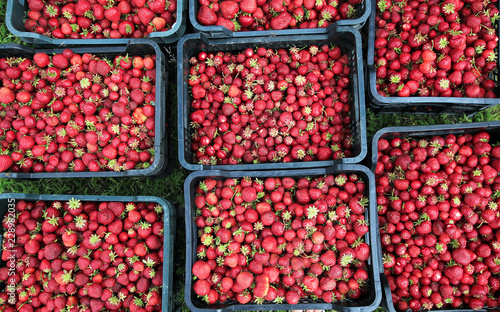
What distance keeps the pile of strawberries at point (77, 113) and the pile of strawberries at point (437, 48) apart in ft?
4.86

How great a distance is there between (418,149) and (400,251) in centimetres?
62

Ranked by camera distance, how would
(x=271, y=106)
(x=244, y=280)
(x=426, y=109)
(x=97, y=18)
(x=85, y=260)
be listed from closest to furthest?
1. (x=244, y=280)
2. (x=85, y=260)
3. (x=271, y=106)
4. (x=97, y=18)
5. (x=426, y=109)

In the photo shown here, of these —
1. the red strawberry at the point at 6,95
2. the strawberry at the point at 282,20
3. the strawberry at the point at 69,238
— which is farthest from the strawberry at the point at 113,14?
the strawberry at the point at 69,238

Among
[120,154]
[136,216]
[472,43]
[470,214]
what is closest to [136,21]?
[120,154]

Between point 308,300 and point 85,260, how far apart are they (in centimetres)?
128

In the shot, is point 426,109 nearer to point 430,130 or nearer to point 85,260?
point 430,130

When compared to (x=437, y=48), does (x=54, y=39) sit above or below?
above

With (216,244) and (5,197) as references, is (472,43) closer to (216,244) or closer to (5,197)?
(216,244)

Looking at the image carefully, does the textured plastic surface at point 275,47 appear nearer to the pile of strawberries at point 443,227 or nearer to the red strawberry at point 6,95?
the pile of strawberries at point 443,227

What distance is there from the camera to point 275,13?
1.92m

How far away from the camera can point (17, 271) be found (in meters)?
1.84

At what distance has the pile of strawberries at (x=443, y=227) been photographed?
176cm

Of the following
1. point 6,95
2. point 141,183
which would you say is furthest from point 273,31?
point 6,95

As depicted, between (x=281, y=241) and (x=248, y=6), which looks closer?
(x=281, y=241)
